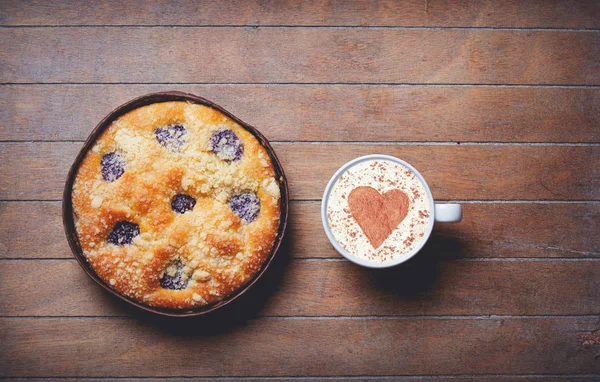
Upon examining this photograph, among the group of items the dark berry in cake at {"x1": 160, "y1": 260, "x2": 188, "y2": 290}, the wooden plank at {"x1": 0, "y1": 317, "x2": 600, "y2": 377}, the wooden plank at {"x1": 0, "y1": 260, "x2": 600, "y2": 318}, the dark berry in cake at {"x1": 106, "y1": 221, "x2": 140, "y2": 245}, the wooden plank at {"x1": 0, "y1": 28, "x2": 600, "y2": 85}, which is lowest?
the wooden plank at {"x1": 0, "y1": 317, "x2": 600, "y2": 377}

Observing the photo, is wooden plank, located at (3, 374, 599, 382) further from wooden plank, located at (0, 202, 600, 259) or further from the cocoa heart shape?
the cocoa heart shape

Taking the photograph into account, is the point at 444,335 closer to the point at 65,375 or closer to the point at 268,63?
the point at 268,63

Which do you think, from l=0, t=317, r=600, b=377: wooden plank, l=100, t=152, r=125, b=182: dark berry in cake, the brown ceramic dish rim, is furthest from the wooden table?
l=100, t=152, r=125, b=182: dark berry in cake

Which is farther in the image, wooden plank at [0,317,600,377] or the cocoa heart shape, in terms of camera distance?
wooden plank at [0,317,600,377]

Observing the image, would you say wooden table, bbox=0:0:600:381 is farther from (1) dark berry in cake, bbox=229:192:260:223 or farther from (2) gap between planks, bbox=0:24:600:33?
(1) dark berry in cake, bbox=229:192:260:223

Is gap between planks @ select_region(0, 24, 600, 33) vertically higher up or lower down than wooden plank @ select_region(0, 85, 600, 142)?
higher up

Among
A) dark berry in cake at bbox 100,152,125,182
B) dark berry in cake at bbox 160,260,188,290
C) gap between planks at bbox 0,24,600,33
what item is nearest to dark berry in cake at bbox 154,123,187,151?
dark berry in cake at bbox 100,152,125,182

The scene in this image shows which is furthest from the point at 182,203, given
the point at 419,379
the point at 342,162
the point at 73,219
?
the point at 419,379

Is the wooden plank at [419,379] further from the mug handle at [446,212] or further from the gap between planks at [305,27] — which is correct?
the gap between planks at [305,27]
